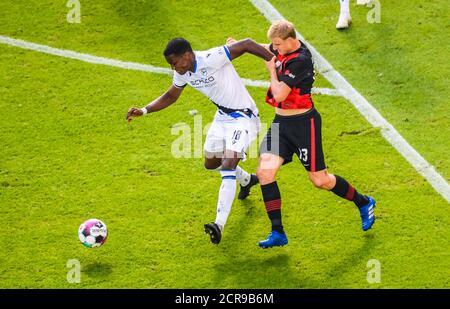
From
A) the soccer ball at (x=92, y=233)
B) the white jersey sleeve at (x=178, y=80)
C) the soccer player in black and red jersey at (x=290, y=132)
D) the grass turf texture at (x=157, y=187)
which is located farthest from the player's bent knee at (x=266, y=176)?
the soccer ball at (x=92, y=233)

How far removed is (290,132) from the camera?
32.3ft

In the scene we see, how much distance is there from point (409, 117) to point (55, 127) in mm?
4808

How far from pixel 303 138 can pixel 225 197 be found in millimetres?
1125

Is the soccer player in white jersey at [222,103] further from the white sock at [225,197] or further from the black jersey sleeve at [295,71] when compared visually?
the black jersey sleeve at [295,71]

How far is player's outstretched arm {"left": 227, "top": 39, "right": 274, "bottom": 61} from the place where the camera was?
32.2 ft

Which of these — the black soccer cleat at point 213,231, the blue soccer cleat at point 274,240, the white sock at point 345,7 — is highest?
the white sock at point 345,7

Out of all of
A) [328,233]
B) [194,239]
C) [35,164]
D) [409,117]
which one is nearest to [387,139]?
[409,117]

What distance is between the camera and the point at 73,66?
13.3m

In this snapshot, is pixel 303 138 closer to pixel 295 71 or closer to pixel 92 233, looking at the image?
pixel 295 71

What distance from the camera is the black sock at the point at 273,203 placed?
988 centimetres

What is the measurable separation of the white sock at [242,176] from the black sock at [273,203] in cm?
91

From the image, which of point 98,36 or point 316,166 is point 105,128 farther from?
point 316,166
